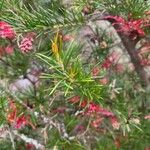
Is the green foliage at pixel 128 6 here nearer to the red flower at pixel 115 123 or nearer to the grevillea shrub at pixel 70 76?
the grevillea shrub at pixel 70 76

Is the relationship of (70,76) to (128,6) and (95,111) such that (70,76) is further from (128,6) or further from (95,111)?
(95,111)

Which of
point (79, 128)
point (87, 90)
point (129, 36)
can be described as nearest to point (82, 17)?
point (87, 90)

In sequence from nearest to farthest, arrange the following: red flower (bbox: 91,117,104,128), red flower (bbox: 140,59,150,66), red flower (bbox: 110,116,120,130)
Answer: red flower (bbox: 110,116,120,130), red flower (bbox: 91,117,104,128), red flower (bbox: 140,59,150,66)

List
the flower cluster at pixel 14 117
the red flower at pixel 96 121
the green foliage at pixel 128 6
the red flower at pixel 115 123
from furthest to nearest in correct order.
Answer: the red flower at pixel 96 121
the red flower at pixel 115 123
the flower cluster at pixel 14 117
the green foliage at pixel 128 6

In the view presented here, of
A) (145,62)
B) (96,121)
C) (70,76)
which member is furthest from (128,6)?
(145,62)

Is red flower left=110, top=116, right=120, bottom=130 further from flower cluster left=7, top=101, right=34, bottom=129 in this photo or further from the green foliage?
the green foliage

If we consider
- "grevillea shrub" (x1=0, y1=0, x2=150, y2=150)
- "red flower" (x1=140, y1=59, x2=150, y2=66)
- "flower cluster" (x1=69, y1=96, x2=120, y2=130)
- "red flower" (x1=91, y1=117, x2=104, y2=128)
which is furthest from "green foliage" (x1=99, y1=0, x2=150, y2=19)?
"red flower" (x1=140, y1=59, x2=150, y2=66)

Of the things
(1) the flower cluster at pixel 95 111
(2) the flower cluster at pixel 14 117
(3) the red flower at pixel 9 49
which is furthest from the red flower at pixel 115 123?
(3) the red flower at pixel 9 49

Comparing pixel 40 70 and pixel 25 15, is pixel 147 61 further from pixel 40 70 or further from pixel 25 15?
pixel 25 15

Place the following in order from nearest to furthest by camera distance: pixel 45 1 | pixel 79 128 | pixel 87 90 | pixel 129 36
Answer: pixel 87 90, pixel 45 1, pixel 129 36, pixel 79 128
